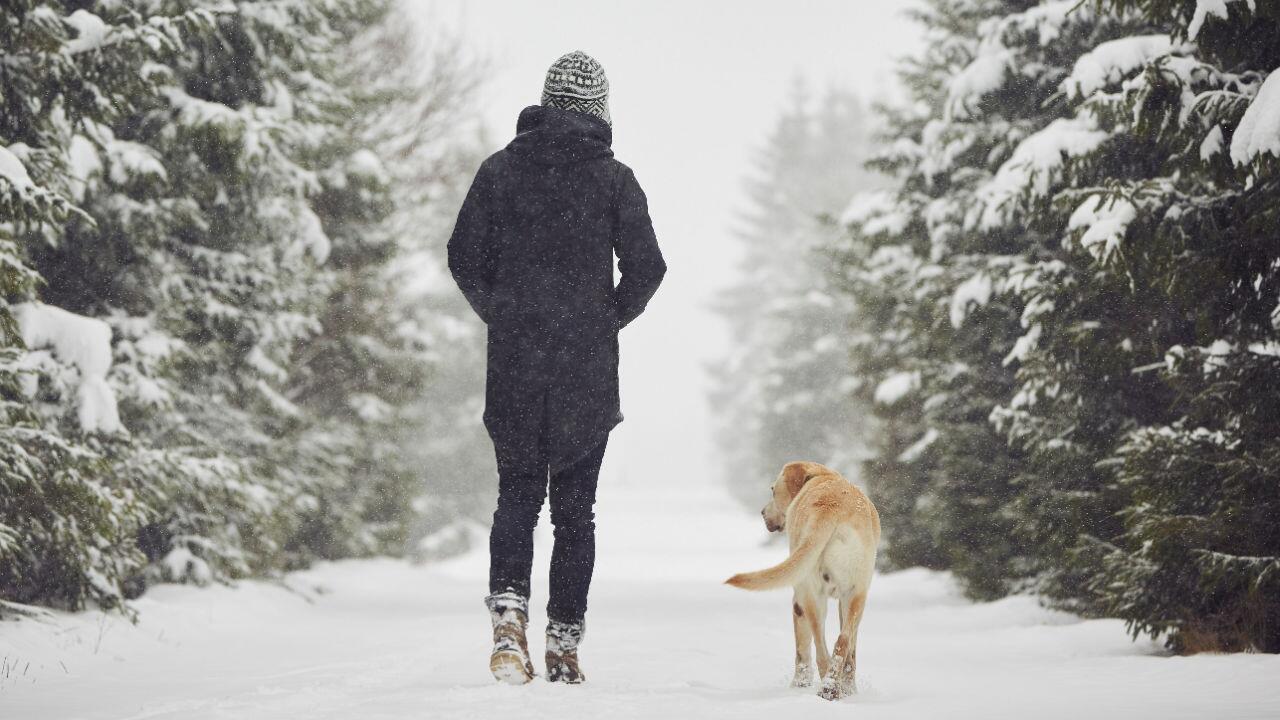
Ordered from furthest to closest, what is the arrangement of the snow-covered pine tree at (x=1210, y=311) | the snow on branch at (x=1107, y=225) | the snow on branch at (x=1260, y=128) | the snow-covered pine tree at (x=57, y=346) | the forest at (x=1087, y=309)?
1. the snow on branch at (x=1107, y=225)
2. the snow-covered pine tree at (x=57, y=346)
3. the forest at (x=1087, y=309)
4. the snow-covered pine tree at (x=1210, y=311)
5. the snow on branch at (x=1260, y=128)

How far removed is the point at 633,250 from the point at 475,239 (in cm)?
65

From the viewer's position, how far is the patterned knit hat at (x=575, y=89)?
169 inches

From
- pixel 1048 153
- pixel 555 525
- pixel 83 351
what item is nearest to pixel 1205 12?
pixel 1048 153

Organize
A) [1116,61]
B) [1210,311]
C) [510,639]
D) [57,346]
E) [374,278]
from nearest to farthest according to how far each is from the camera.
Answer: [510,639]
[1210,311]
[57,346]
[1116,61]
[374,278]

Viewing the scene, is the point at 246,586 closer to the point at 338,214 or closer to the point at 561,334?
the point at 338,214

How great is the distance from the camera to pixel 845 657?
3949mm

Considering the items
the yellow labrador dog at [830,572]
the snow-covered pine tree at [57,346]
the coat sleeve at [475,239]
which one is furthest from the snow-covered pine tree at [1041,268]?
the snow-covered pine tree at [57,346]

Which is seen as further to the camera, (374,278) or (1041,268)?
(374,278)

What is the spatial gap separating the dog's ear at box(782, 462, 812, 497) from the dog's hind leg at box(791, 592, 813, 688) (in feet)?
2.23

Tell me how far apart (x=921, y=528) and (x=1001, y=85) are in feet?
18.4

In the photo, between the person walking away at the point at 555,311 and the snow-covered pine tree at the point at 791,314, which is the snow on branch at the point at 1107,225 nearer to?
the person walking away at the point at 555,311

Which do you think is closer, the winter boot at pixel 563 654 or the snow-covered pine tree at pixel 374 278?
the winter boot at pixel 563 654

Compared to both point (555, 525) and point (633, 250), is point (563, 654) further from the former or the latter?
point (633, 250)

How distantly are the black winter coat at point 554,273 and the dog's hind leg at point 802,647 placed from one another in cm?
109
